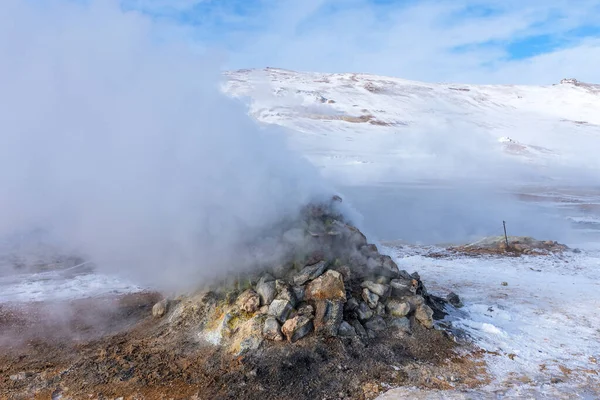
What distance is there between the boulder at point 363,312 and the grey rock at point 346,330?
27 cm

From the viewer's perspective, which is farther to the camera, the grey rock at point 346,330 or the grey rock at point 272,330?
the grey rock at point 346,330

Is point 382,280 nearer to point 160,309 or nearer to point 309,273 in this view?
point 309,273

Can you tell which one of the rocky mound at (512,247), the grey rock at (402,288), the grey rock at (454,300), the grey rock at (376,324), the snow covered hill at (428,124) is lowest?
the rocky mound at (512,247)

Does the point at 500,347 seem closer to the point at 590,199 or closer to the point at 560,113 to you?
the point at 590,199

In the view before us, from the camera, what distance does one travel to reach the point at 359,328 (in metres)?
5.06

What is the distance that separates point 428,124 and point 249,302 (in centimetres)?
4870

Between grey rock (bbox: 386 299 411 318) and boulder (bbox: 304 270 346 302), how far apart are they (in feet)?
2.17

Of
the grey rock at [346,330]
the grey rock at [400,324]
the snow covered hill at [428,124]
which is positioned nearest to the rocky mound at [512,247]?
the grey rock at [400,324]

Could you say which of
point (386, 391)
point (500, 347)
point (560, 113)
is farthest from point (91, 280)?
point (560, 113)

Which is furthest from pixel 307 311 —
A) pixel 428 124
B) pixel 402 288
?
pixel 428 124

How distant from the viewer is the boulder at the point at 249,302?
5129 mm

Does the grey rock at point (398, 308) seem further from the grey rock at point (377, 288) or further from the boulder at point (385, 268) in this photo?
the boulder at point (385, 268)

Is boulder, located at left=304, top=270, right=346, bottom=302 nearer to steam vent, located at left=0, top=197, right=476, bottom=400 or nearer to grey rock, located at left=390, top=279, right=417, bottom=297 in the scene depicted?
steam vent, located at left=0, top=197, right=476, bottom=400

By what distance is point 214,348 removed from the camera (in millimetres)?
4863
